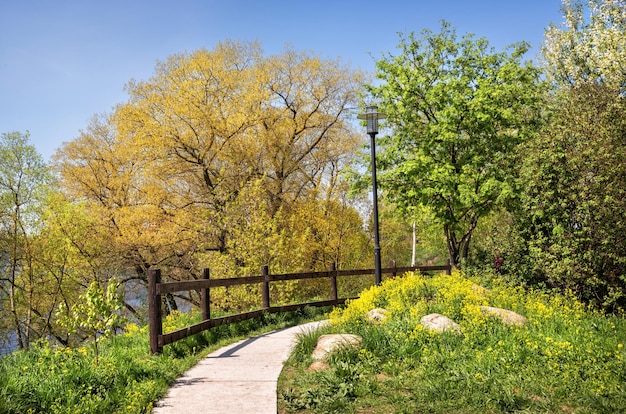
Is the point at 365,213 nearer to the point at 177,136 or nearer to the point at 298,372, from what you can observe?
the point at 177,136

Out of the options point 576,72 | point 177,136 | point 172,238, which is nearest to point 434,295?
point 172,238

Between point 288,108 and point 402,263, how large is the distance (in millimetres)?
20568

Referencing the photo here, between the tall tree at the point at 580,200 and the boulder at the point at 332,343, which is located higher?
the tall tree at the point at 580,200

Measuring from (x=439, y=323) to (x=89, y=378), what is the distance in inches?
219

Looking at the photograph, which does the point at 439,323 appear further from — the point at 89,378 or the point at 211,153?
the point at 211,153

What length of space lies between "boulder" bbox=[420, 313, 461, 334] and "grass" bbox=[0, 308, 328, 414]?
4117 millimetres

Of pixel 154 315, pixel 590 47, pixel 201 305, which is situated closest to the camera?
pixel 154 315

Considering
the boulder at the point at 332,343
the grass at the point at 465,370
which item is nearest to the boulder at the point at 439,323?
the grass at the point at 465,370

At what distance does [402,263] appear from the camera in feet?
138

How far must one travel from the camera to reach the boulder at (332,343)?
7.86 m

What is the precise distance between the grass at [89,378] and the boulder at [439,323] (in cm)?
412

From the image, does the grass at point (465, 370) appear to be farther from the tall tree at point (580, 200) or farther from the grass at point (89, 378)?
the tall tree at point (580, 200)

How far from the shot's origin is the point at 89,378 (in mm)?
6508

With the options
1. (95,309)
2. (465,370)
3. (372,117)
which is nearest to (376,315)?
(465,370)
